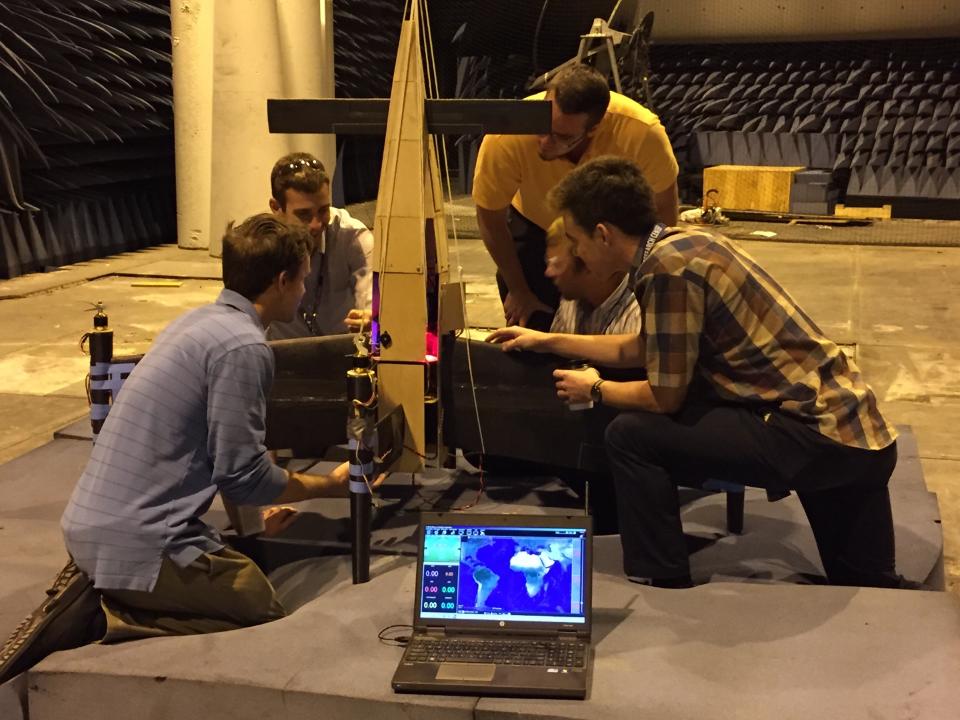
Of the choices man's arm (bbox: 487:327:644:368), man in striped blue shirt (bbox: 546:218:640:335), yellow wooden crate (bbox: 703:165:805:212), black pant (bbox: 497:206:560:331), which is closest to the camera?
man's arm (bbox: 487:327:644:368)

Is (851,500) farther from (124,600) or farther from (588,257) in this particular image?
(124,600)

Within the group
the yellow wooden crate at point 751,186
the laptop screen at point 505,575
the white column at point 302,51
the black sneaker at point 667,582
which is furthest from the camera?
the yellow wooden crate at point 751,186

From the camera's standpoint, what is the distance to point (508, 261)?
367 cm

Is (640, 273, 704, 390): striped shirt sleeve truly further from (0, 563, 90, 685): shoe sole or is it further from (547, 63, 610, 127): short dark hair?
(0, 563, 90, 685): shoe sole

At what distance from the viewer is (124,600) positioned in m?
2.27

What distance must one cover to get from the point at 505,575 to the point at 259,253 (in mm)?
825

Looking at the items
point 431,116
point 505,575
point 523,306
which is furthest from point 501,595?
point 523,306

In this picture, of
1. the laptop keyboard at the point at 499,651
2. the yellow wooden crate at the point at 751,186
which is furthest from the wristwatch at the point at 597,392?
the yellow wooden crate at the point at 751,186

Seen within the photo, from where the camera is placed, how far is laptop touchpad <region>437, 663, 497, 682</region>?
2.04 metres

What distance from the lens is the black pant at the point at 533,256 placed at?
148 inches

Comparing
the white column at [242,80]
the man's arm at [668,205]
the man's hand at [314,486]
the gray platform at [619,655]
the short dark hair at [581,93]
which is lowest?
the gray platform at [619,655]

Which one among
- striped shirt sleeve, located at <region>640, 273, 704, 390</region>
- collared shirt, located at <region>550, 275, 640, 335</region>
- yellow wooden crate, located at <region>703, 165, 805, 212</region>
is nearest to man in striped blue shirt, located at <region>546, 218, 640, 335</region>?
collared shirt, located at <region>550, 275, 640, 335</region>

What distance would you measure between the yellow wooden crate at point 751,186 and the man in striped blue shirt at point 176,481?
9085mm

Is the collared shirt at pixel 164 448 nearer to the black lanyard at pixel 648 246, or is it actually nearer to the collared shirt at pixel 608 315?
the black lanyard at pixel 648 246
